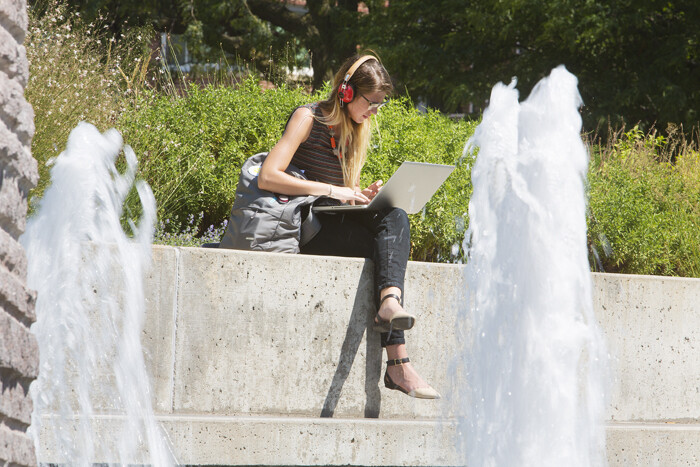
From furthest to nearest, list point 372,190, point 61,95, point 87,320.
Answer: point 61,95
point 372,190
point 87,320

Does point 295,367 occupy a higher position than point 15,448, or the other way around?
point 295,367

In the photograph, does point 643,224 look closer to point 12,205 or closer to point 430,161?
point 430,161

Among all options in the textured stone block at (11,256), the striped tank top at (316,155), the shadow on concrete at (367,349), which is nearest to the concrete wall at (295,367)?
the shadow on concrete at (367,349)

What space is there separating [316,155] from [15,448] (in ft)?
8.25

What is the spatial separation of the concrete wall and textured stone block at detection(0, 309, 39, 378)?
3.65ft

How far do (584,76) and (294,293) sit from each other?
10.5m

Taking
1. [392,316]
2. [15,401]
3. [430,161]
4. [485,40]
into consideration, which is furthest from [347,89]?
[485,40]

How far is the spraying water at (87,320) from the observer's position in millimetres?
2998

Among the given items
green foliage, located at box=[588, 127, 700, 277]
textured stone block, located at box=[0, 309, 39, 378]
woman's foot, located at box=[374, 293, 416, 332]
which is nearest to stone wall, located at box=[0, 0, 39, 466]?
textured stone block, located at box=[0, 309, 39, 378]

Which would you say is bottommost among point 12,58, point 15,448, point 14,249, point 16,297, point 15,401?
point 15,448

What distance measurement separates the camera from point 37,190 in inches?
177

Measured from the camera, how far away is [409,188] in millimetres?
3783

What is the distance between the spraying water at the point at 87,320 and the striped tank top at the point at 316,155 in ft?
3.30

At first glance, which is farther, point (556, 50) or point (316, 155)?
point (556, 50)
